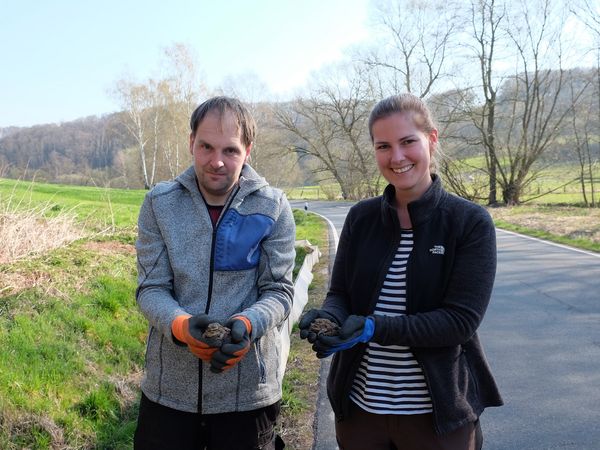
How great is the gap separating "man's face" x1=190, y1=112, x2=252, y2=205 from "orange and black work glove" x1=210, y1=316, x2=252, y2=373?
62 centimetres

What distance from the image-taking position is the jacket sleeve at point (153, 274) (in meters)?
2.08

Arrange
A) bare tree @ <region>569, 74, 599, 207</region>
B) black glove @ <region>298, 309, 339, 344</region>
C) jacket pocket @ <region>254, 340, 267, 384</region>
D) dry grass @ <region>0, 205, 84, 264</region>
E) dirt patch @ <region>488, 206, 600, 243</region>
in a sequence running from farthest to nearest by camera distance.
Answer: bare tree @ <region>569, 74, 599, 207</region>, dirt patch @ <region>488, 206, 600, 243</region>, dry grass @ <region>0, 205, 84, 264</region>, jacket pocket @ <region>254, 340, 267, 384</region>, black glove @ <region>298, 309, 339, 344</region>

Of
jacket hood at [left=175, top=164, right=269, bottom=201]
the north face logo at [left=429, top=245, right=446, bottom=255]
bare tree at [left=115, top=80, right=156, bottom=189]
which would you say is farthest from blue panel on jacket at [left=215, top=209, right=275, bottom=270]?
bare tree at [left=115, top=80, right=156, bottom=189]

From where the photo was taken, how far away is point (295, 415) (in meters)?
4.21

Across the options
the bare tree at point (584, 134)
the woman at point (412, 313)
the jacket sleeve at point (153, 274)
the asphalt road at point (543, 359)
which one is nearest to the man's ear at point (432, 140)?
the woman at point (412, 313)

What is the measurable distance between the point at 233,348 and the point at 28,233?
20.3 ft

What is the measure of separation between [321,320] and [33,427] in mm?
2551

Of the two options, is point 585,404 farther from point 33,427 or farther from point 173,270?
point 33,427

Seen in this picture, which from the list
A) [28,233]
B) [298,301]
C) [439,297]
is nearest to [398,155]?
[439,297]

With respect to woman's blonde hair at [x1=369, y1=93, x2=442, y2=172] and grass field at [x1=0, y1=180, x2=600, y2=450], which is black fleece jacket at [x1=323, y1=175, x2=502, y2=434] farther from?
grass field at [x1=0, y1=180, x2=600, y2=450]

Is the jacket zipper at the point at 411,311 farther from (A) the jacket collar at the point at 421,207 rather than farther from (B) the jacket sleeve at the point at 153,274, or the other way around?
(B) the jacket sleeve at the point at 153,274

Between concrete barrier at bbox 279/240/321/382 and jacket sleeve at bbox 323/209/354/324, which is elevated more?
jacket sleeve at bbox 323/209/354/324

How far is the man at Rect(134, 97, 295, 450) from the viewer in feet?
7.06

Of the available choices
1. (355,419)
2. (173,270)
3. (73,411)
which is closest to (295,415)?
(73,411)
